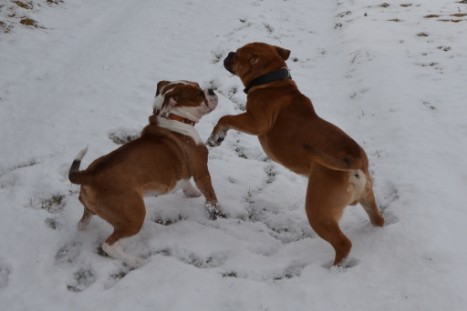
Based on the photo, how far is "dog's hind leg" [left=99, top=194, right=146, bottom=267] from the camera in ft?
13.1

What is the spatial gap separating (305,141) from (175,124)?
1422mm

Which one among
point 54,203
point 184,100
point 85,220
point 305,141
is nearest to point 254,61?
point 184,100

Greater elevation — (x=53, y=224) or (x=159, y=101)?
(x=159, y=101)

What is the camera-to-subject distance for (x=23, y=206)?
4.72m

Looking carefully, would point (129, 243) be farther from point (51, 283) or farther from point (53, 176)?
point (53, 176)

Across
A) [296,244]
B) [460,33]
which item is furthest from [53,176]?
[460,33]

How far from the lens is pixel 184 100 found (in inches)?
190

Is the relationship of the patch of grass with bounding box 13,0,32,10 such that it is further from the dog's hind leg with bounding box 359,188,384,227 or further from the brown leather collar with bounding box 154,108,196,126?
the dog's hind leg with bounding box 359,188,384,227

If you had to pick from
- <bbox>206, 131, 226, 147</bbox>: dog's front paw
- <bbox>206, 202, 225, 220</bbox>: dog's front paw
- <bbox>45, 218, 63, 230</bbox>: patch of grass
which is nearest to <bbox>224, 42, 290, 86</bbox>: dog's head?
<bbox>206, 131, 226, 147</bbox>: dog's front paw

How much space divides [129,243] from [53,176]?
4.99 feet

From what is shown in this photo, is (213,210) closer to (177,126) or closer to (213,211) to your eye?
(213,211)

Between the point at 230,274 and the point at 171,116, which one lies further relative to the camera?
the point at 171,116

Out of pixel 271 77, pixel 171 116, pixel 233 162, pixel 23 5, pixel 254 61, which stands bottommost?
pixel 233 162

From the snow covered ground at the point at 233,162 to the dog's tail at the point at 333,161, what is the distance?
2.99 feet
